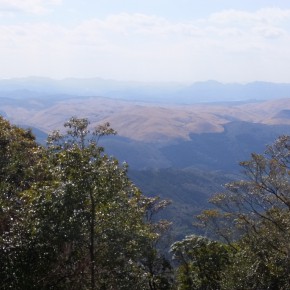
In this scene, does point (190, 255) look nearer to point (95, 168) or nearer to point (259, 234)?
point (259, 234)

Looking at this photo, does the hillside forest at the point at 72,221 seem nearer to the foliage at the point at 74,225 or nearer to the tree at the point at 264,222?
the foliage at the point at 74,225

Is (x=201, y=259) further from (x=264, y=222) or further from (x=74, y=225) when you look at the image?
(x=74, y=225)

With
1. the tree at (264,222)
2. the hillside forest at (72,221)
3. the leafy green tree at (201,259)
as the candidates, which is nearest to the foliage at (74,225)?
the hillside forest at (72,221)

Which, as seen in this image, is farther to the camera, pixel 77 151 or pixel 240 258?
pixel 240 258

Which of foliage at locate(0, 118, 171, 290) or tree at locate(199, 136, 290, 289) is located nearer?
foliage at locate(0, 118, 171, 290)

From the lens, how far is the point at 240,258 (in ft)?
75.4

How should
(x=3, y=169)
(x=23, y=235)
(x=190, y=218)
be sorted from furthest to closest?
(x=190, y=218), (x=3, y=169), (x=23, y=235)

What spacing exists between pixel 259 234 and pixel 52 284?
12.7m

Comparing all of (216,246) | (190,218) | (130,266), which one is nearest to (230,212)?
(216,246)

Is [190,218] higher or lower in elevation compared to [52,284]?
lower

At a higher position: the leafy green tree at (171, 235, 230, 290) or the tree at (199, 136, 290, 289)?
the tree at (199, 136, 290, 289)

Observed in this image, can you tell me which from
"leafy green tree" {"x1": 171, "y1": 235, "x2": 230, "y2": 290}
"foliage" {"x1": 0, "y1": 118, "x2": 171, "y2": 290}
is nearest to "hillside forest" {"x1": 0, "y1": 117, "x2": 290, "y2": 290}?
"foliage" {"x1": 0, "y1": 118, "x2": 171, "y2": 290}

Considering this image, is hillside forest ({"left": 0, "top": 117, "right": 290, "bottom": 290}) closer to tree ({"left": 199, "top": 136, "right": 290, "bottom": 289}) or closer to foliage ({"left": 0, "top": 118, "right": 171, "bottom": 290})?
foliage ({"left": 0, "top": 118, "right": 171, "bottom": 290})

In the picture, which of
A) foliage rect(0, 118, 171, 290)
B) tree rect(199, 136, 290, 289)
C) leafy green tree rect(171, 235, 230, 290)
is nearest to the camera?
foliage rect(0, 118, 171, 290)
